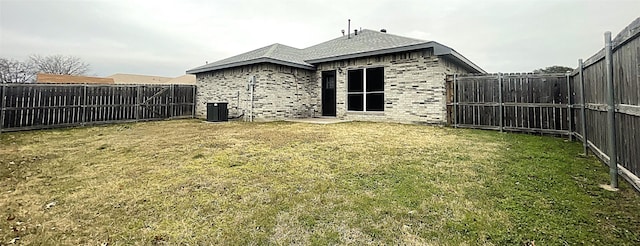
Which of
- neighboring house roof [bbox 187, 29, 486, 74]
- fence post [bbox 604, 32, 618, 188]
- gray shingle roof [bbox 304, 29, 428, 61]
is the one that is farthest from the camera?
gray shingle roof [bbox 304, 29, 428, 61]

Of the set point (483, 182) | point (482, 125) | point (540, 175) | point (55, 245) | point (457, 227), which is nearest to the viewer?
point (55, 245)

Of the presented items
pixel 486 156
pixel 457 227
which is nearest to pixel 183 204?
pixel 457 227

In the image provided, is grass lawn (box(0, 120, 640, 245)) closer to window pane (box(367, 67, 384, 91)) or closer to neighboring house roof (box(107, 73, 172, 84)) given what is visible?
window pane (box(367, 67, 384, 91))

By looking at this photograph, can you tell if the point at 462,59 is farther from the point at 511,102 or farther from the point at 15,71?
the point at 15,71

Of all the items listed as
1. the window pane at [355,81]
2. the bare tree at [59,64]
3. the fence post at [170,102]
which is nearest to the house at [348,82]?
the window pane at [355,81]

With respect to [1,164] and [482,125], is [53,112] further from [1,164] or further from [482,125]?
[482,125]

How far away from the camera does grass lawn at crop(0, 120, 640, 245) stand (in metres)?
1.96

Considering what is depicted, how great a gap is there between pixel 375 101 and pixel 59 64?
31338 mm

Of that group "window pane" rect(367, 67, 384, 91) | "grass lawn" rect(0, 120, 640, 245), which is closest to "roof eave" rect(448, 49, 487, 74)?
"window pane" rect(367, 67, 384, 91)

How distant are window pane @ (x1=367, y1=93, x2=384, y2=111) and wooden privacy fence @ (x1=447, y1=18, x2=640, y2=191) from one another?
235 centimetres

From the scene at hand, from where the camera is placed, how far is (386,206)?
7.95 feet

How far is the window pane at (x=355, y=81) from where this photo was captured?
34.5 feet

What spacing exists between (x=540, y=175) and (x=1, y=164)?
7694 mm

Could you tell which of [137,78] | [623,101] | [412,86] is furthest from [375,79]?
[137,78]
